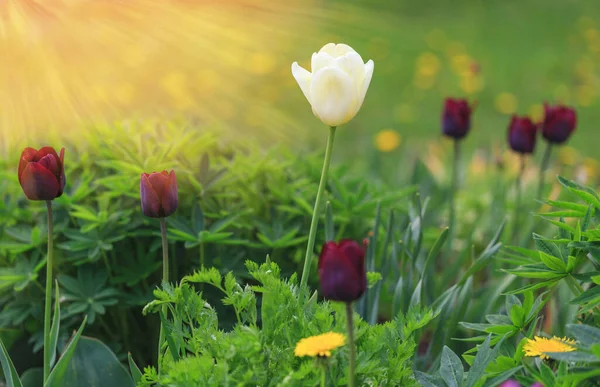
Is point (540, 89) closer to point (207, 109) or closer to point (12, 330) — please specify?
point (207, 109)

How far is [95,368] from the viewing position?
55.4 inches

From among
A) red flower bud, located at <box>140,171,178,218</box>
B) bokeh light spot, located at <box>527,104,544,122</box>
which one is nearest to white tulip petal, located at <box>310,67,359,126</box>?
red flower bud, located at <box>140,171,178,218</box>

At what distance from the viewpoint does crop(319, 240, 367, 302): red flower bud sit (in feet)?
2.89

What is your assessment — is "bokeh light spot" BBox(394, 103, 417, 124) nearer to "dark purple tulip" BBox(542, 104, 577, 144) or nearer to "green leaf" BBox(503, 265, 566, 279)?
"dark purple tulip" BBox(542, 104, 577, 144)

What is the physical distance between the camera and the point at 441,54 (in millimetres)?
5461

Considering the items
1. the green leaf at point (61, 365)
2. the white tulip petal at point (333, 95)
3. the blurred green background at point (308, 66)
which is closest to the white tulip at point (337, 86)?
the white tulip petal at point (333, 95)

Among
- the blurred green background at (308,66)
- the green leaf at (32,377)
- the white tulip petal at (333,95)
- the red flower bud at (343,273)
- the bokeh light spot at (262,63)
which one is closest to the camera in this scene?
the red flower bud at (343,273)

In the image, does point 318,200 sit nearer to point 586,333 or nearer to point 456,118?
point 586,333

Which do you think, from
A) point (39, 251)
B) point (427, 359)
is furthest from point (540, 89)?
point (39, 251)

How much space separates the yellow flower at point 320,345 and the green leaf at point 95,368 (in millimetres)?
589

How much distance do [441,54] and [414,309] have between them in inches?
179

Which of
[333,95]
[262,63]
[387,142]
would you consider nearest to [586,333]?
[333,95]

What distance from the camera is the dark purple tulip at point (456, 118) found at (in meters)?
2.01

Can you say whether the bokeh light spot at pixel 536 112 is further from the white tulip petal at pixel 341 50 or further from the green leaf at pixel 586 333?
the green leaf at pixel 586 333
